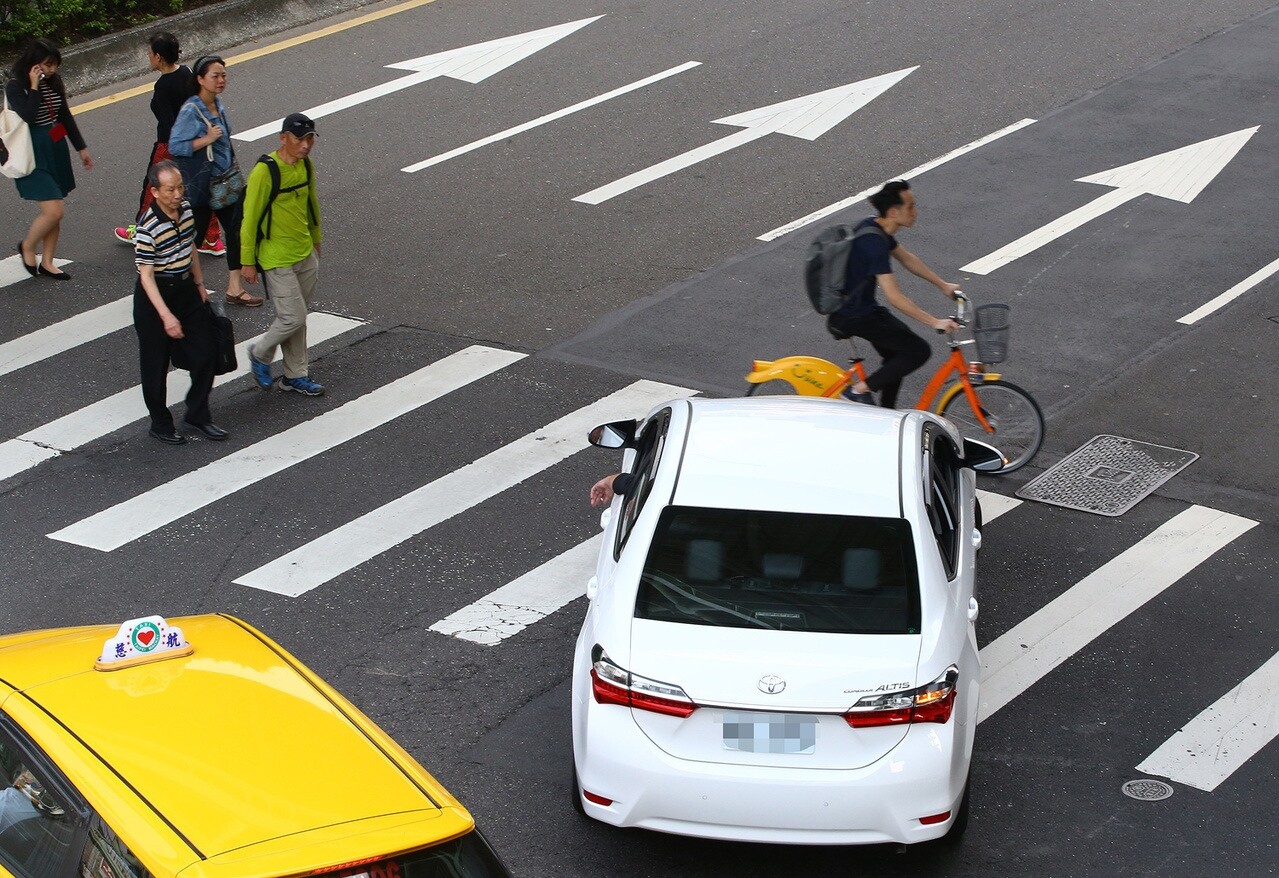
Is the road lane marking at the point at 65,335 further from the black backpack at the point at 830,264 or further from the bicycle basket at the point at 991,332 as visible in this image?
the bicycle basket at the point at 991,332

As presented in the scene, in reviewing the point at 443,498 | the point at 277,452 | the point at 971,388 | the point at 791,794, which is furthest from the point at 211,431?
the point at 791,794

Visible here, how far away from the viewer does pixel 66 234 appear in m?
14.3

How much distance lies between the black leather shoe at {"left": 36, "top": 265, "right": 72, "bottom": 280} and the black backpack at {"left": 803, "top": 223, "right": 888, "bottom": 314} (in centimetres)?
681

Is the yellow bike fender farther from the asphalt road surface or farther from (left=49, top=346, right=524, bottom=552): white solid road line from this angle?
(left=49, top=346, right=524, bottom=552): white solid road line

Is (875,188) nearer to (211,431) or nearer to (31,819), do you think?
(211,431)

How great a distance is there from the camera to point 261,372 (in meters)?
11.5

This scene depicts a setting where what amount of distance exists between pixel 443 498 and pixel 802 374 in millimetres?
2415

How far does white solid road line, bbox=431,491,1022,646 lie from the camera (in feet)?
27.8

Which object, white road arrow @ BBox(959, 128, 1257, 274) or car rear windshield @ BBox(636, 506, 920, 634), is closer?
car rear windshield @ BBox(636, 506, 920, 634)

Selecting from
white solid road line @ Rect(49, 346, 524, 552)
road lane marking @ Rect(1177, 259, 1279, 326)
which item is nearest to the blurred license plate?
white solid road line @ Rect(49, 346, 524, 552)

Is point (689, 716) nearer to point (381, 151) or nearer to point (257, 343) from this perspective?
point (257, 343)

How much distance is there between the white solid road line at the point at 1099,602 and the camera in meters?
8.09

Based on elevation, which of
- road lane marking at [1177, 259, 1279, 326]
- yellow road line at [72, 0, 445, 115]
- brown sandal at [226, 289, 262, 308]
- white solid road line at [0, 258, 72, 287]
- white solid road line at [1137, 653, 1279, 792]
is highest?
yellow road line at [72, 0, 445, 115]

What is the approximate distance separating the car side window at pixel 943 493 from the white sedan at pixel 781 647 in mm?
18
